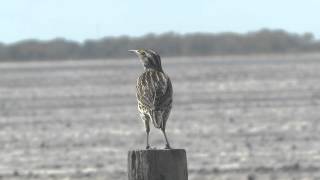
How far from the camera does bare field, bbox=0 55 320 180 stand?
1702 centimetres

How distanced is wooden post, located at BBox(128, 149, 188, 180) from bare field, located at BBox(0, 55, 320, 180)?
927 cm

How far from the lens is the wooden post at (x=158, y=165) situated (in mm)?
6492

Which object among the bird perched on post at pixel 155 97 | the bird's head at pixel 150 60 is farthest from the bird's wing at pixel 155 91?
the bird's head at pixel 150 60

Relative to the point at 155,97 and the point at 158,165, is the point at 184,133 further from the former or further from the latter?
the point at 158,165

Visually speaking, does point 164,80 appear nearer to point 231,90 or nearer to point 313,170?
point 313,170

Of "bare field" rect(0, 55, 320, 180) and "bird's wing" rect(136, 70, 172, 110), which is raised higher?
"bird's wing" rect(136, 70, 172, 110)

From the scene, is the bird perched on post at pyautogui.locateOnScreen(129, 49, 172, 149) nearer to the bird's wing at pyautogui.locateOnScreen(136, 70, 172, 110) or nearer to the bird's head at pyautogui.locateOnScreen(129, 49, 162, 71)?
the bird's wing at pyautogui.locateOnScreen(136, 70, 172, 110)

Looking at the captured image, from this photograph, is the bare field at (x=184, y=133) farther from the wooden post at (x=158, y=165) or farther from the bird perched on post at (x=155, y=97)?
the wooden post at (x=158, y=165)

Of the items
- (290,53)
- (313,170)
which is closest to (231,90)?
(313,170)

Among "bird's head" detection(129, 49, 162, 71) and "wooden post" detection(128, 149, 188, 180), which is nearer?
"wooden post" detection(128, 149, 188, 180)

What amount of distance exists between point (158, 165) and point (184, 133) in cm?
1624

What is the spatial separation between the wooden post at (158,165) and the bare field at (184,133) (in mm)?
9269

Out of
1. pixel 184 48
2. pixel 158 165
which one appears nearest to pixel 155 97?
pixel 158 165

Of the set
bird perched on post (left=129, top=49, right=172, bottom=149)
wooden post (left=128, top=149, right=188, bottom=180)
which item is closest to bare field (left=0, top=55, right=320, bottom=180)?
bird perched on post (left=129, top=49, right=172, bottom=149)
